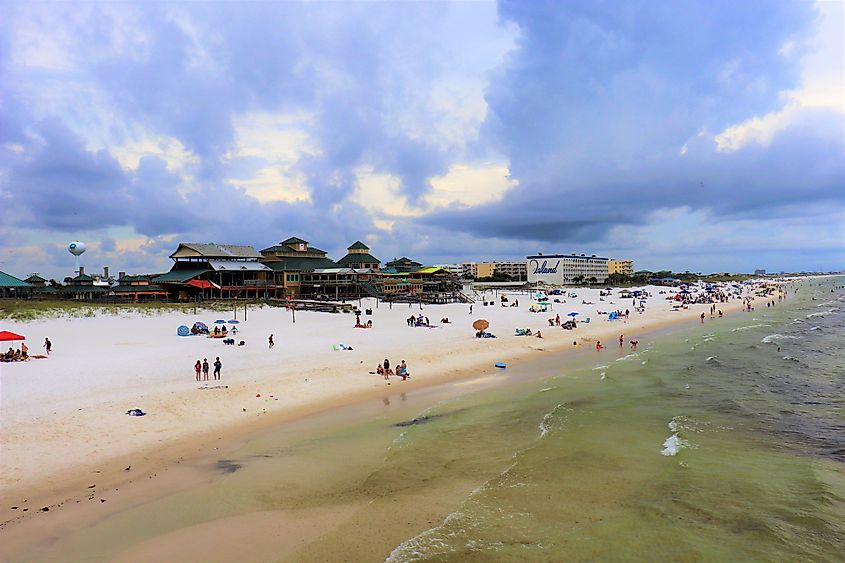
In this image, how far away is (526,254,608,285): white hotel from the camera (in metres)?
162

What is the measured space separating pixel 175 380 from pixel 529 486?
1752 cm

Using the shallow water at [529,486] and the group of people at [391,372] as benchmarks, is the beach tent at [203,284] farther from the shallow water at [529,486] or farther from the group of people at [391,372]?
the shallow water at [529,486]

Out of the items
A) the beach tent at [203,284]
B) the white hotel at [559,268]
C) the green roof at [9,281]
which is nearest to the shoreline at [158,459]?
the beach tent at [203,284]

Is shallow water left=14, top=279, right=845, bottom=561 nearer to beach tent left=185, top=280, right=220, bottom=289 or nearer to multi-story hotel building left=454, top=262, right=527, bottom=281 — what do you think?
beach tent left=185, top=280, right=220, bottom=289

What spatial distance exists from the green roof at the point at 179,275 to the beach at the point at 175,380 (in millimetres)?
14609

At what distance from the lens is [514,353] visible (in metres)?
35.1

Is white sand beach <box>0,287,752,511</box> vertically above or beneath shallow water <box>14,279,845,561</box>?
above

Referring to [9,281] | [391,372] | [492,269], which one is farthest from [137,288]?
[492,269]

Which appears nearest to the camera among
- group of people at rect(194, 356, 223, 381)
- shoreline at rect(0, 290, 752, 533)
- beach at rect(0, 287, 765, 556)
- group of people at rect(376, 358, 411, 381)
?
shoreline at rect(0, 290, 752, 533)

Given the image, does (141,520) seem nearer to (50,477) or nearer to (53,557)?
(53,557)

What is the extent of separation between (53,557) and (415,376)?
1844cm

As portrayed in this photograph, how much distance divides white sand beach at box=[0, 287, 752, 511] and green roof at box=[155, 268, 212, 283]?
47.9ft

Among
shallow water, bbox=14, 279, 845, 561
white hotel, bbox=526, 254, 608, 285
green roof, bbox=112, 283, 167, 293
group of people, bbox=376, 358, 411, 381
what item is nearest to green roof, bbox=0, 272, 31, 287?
green roof, bbox=112, 283, 167, 293

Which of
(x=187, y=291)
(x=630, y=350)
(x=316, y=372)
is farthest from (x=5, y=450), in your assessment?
(x=187, y=291)
